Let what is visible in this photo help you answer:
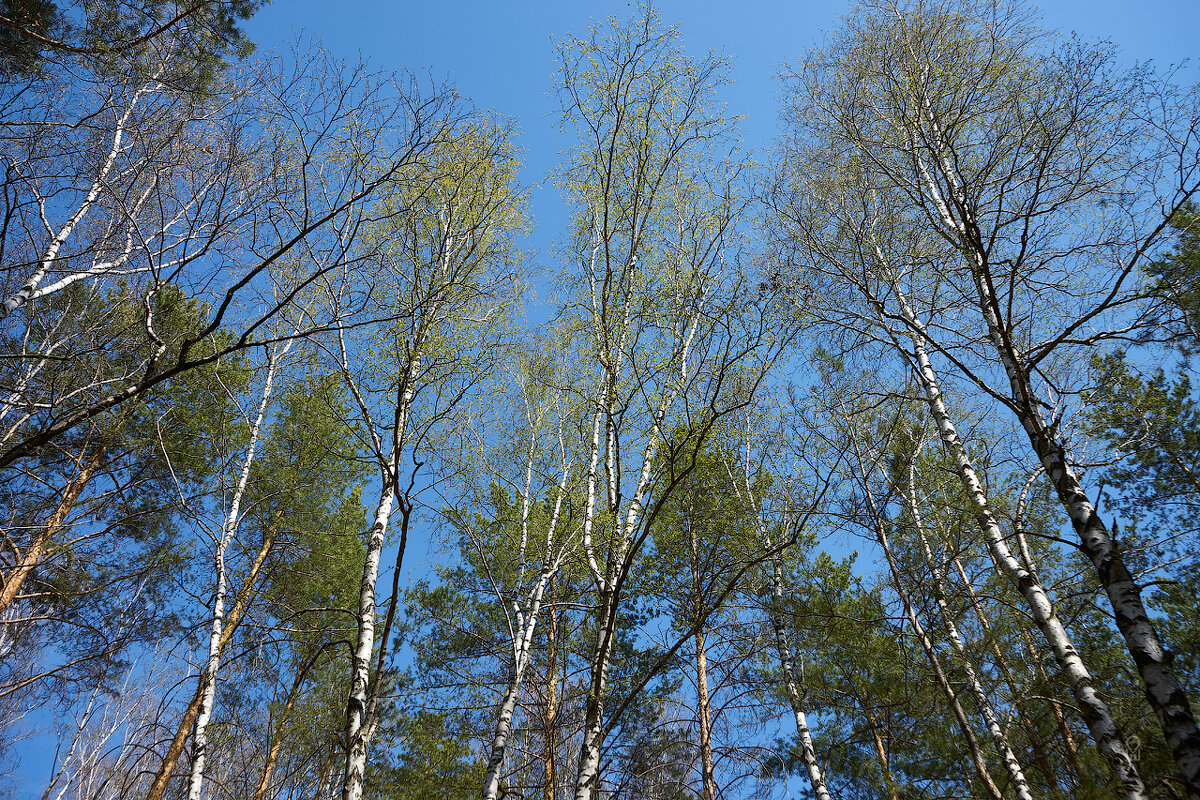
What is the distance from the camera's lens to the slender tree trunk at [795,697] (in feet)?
22.3

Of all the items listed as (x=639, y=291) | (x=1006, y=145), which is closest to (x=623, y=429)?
(x=639, y=291)

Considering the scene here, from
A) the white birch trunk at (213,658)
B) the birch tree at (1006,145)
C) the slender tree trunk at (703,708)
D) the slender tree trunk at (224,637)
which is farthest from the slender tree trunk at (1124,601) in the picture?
the slender tree trunk at (224,637)

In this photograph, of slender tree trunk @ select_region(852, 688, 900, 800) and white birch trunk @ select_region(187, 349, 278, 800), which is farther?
slender tree trunk @ select_region(852, 688, 900, 800)

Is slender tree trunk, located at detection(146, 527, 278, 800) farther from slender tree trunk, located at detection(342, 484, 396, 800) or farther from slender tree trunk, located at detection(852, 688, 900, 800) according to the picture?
slender tree trunk, located at detection(852, 688, 900, 800)

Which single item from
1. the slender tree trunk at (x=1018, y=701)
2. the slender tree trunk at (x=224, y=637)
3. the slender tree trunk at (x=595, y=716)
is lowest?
the slender tree trunk at (x=595, y=716)

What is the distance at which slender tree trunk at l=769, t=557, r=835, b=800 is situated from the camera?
680 cm

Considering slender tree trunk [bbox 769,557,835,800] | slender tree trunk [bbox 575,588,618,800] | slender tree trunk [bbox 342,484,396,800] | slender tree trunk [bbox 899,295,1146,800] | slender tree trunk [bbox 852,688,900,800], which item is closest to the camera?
slender tree trunk [bbox 575,588,618,800]

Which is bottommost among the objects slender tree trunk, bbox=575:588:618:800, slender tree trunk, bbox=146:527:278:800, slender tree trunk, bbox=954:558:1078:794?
slender tree trunk, bbox=575:588:618:800

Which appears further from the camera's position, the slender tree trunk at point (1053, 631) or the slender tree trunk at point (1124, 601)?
the slender tree trunk at point (1053, 631)

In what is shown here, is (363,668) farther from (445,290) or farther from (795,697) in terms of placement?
(795,697)

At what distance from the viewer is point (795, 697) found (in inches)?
289

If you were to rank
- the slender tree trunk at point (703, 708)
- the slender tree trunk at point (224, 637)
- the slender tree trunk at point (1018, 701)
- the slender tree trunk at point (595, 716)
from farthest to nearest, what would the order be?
→ the slender tree trunk at point (224, 637) → the slender tree trunk at point (703, 708) → the slender tree trunk at point (1018, 701) → the slender tree trunk at point (595, 716)

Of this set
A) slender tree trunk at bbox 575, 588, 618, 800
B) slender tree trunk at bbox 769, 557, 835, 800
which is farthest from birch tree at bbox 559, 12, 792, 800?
slender tree trunk at bbox 769, 557, 835, 800

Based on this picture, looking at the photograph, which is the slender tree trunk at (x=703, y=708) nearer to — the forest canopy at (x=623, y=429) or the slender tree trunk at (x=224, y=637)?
the forest canopy at (x=623, y=429)
